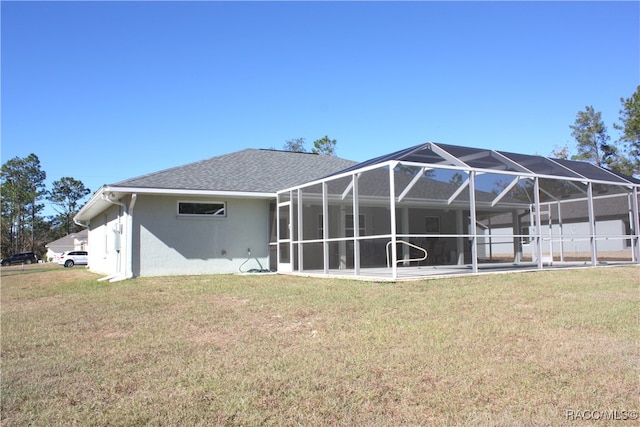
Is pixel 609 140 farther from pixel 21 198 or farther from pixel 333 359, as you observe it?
pixel 21 198

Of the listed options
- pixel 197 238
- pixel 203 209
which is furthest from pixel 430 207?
pixel 197 238

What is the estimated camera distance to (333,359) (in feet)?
14.9

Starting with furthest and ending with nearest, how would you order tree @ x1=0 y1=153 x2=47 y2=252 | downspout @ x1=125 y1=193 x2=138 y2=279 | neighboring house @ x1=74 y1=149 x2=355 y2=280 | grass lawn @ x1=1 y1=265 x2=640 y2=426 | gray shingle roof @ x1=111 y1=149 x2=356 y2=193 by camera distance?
tree @ x1=0 y1=153 x2=47 y2=252 → gray shingle roof @ x1=111 y1=149 x2=356 y2=193 → neighboring house @ x1=74 y1=149 x2=355 y2=280 → downspout @ x1=125 y1=193 x2=138 y2=279 → grass lawn @ x1=1 y1=265 x2=640 y2=426

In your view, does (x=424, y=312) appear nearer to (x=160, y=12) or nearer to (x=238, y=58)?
(x=160, y=12)

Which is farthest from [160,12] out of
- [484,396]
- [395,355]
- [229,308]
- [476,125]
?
[476,125]

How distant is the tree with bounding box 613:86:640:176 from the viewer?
3053cm

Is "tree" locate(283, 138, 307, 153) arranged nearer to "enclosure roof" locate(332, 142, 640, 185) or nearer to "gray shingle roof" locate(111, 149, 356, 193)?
"gray shingle roof" locate(111, 149, 356, 193)

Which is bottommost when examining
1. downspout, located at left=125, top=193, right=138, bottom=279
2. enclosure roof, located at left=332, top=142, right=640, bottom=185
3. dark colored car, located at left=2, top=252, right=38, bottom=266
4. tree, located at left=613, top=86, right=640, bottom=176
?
dark colored car, located at left=2, top=252, right=38, bottom=266

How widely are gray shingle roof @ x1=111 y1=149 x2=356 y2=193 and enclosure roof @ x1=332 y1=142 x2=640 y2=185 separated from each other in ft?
12.2

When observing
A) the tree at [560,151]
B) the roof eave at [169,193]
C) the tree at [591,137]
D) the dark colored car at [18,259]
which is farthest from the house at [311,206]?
the dark colored car at [18,259]

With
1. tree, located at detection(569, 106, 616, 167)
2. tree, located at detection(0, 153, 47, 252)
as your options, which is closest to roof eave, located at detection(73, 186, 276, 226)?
tree, located at detection(569, 106, 616, 167)

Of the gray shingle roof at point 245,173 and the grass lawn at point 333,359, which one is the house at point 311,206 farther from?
the grass lawn at point 333,359

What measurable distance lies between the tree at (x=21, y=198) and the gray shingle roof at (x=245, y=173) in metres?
59.5

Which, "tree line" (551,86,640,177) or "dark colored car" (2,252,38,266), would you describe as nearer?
"tree line" (551,86,640,177)
